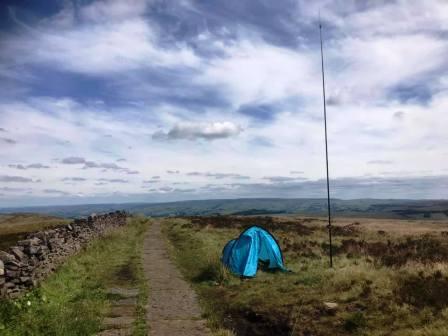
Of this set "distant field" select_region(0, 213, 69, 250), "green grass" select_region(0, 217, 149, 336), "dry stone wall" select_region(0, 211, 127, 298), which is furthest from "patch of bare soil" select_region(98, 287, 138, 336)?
"distant field" select_region(0, 213, 69, 250)

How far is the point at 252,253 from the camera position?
1920cm

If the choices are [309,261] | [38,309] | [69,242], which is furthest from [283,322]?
[69,242]

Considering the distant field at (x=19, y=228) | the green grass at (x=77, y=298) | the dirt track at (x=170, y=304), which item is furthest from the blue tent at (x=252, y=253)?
the distant field at (x=19, y=228)

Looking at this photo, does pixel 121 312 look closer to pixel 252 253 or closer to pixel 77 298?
pixel 77 298

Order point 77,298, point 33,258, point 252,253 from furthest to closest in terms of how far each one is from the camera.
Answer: point 252,253 < point 33,258 < point 77,298

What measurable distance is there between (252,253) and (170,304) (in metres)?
6.39

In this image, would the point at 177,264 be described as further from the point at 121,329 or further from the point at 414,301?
the point at 414,301

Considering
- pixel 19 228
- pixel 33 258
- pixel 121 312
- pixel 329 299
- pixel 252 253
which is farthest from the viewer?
pixel 19 228

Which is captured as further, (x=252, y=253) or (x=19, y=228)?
(x=19, y=228)

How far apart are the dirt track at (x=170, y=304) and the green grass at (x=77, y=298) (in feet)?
1.11

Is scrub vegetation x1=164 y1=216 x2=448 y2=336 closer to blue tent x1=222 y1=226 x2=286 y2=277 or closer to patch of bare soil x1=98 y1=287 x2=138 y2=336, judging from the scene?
blue tent x1=222 y1=226 x2=286 y2=277

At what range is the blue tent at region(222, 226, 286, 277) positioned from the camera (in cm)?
1875

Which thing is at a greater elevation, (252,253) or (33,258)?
(33,258)

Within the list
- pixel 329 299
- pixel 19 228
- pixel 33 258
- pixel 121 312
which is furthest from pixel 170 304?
pixel 19 228
